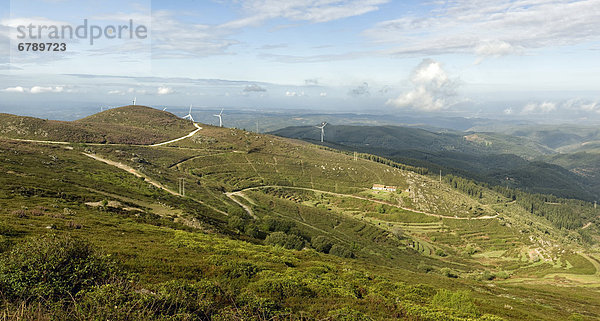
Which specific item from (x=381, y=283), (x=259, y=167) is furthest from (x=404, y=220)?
(x=381, y=283)

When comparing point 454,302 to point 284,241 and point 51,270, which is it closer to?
point 51,270

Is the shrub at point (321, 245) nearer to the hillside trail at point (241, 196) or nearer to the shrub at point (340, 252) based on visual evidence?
the shrub at point (340, 252)

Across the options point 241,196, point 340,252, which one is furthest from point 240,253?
point 241,196

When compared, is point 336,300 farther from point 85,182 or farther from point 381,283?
point 85,182

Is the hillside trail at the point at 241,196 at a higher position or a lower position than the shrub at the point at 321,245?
higher

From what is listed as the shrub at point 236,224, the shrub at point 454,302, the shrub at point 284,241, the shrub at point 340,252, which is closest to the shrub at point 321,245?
the shrub at point 340,252
